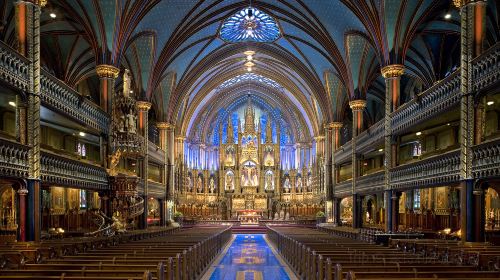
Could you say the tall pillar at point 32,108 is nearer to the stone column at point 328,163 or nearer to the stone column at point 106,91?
the stone column at point 106,91

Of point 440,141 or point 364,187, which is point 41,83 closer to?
point 364,187

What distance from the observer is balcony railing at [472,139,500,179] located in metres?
14.0

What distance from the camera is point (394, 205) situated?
2397 cm

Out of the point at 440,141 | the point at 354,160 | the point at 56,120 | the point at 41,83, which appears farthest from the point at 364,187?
the point at 41,83

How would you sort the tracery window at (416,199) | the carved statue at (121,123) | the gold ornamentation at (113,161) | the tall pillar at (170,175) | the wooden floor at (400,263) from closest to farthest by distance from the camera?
the wooden floor at (400,263)
the carved statue at (121,123)
the gold ornamentation at (113,161)
the tracery window at (416,199)
the tall pillar at (170,175)

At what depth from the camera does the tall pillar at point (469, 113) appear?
1538 cm

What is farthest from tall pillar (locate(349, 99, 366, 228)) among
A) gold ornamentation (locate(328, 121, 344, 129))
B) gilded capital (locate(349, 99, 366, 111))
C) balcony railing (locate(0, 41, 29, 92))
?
balcony railing (locate(0, 41, 29, 92))

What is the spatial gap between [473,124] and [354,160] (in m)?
16.6

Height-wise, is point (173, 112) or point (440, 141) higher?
point (173, 112)

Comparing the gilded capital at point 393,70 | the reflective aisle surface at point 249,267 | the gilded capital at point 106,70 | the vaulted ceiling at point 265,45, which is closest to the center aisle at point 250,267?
the reflective aisle surface at point 249,267

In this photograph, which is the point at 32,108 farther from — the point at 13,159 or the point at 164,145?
the point at 164,145

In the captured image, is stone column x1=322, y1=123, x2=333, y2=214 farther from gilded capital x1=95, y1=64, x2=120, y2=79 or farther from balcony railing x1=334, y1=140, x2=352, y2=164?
gilded capital x1=95, y1=64, x2=120, y2=79

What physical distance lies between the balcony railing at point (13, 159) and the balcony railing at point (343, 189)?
22.1 meters

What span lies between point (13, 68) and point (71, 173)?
5634 millimetres
